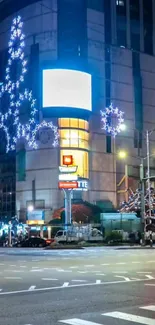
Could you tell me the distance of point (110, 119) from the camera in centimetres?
7731

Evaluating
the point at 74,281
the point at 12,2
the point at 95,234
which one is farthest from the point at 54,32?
the point at 74,281

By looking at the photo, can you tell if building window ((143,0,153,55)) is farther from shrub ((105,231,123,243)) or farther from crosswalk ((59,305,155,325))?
crosswalk ((59,305,155,325))

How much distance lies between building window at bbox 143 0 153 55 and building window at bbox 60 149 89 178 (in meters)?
22.7

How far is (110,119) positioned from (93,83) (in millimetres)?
6111

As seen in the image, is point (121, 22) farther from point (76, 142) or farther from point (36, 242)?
point (36, 242)

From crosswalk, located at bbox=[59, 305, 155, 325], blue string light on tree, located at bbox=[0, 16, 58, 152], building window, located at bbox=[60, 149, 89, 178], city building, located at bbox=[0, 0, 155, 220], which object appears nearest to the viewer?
crosswalk, located at bbox=[59, 305, 155, 325]

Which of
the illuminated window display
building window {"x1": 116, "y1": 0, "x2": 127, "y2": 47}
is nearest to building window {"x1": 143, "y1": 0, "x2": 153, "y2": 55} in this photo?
building window {"x1": 116, "y1": 0, "x2": 127, "y2": 47}

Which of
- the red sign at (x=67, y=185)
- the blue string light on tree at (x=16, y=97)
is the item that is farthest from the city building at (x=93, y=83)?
the red sign at (x=67, y=185)

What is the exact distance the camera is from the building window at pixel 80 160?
72.2m

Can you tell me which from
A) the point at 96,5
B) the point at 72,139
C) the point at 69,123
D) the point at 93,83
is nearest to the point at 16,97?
the point at 69,123

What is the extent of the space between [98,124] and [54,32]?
50.4 feet

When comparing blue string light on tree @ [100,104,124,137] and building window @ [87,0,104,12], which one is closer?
blue string light on tree @ [100,104,124,137]

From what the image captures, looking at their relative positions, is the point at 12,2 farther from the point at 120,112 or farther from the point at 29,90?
the point at 120,112

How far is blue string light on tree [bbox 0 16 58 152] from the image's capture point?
73875 mm
